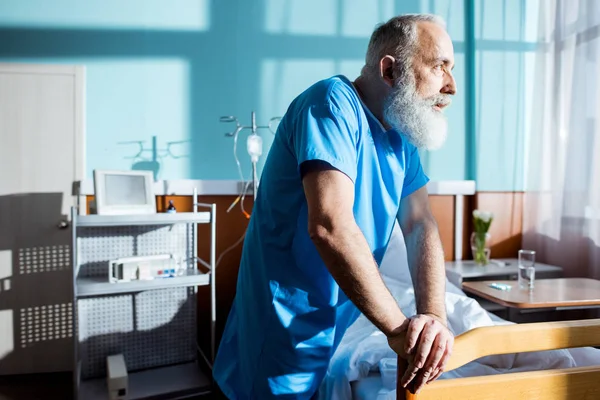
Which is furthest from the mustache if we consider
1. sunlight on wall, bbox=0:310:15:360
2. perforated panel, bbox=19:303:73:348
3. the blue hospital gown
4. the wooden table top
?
sunlight on wall, bbox=0:310:15:360

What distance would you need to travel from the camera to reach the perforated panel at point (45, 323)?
2.68 meters

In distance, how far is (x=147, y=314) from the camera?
2682 mm

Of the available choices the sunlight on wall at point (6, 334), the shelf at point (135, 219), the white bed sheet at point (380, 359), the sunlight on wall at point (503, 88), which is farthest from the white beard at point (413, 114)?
the sunlight on wall at point (6, 334)

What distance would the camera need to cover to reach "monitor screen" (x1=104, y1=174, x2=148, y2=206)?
2.36 metres

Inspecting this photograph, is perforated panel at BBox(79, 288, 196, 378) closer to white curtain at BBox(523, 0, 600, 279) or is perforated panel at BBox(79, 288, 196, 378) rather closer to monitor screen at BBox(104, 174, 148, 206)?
monitor screen at BBox(104, 174, 148, 206)

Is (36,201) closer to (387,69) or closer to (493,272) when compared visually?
(387,69)

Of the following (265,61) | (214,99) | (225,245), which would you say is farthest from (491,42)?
(225,245)

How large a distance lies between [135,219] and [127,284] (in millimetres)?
313

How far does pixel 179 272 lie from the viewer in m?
2.50

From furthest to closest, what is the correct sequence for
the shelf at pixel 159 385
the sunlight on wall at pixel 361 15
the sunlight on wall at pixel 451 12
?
the sunlight on wall at pixel 451 12 < the sunlight on wall at pixel 361 15 < the shelf at pixel 159 385

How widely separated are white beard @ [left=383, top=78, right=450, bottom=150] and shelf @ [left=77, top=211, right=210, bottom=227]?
152 cm

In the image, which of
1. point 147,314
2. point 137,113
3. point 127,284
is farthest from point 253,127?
point 147,314

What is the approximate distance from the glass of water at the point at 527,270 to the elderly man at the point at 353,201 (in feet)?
3.87

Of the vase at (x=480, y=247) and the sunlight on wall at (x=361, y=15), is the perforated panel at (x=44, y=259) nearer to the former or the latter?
the sunlight on wall at (x=361, y=15)
